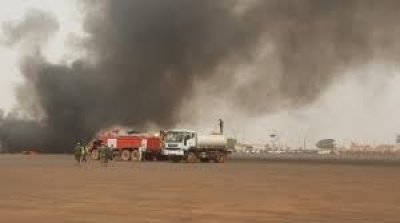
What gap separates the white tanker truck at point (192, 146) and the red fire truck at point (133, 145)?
1389 mm

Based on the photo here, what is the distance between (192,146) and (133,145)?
597 centimetres

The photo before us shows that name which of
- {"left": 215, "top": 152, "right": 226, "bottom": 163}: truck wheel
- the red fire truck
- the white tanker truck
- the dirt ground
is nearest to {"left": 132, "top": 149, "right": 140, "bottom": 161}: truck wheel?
the red fire truck

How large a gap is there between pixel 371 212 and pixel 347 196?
5.12 meters

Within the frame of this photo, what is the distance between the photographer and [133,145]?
6334cm

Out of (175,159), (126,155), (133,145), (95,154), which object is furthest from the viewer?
(95,154)

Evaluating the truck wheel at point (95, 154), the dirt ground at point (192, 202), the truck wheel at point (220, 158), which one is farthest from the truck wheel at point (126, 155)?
the dirt ground at point (192, 202)

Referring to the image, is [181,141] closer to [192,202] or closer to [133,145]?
[133,145]

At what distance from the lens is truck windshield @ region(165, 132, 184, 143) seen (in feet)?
201

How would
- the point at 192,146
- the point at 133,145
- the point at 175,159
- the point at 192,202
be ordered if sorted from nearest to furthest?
the point at 192,202
the point at 192,146
the point at 175,159
the point at 133,145

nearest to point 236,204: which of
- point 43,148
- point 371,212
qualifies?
point 371,212

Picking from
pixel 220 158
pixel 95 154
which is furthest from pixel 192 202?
pixel 95 154

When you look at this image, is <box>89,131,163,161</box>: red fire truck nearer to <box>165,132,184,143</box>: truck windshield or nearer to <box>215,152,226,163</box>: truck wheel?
<box>165,132,184,143</box>: truck windshield

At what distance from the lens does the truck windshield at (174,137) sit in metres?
61.1

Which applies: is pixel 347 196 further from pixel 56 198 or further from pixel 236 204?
pixel 56 198
